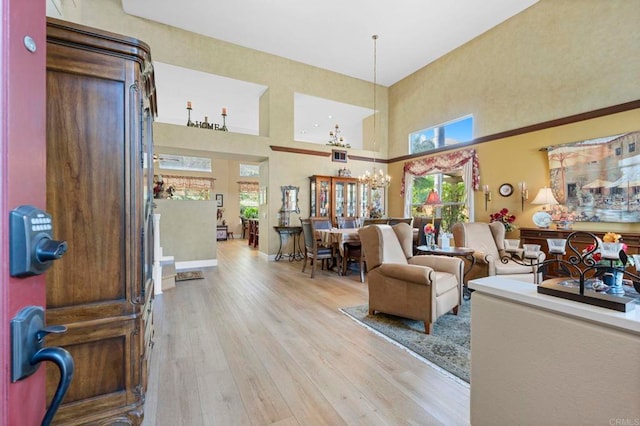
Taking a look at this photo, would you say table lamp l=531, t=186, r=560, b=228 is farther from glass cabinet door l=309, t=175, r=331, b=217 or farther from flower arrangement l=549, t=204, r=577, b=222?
glass cabinet door l=309, t=175, r=331, b=217

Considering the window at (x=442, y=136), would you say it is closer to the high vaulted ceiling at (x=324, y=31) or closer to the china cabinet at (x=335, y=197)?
the high vaulted ceiling at (x=324, y=31)

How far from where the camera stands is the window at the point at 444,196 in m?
6.43

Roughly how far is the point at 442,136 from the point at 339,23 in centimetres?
353

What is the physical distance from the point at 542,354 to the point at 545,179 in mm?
5079

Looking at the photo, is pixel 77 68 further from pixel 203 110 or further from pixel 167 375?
pixel 203 110

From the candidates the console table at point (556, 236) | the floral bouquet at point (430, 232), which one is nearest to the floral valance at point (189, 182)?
the floral bouquet at point (430, 232)

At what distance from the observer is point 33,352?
21.2 inches

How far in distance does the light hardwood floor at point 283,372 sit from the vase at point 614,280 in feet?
3.54

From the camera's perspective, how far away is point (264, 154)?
21.4 feet

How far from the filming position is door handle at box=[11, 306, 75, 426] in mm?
502

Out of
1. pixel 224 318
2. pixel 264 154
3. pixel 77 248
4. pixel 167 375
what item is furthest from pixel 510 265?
pixel 264 154

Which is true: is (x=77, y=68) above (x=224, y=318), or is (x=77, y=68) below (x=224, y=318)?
above

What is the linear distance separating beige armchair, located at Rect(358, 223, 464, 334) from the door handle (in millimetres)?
2503

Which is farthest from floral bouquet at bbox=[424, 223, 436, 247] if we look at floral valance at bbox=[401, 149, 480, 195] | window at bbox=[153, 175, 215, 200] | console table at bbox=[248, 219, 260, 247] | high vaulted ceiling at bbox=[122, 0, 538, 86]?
window at bbox=[153, 175, 215, 200]
